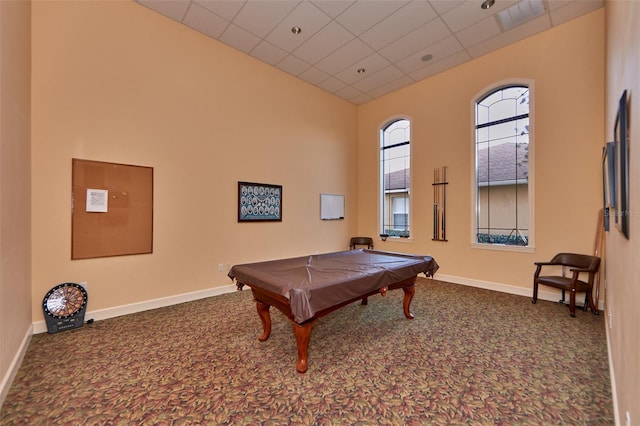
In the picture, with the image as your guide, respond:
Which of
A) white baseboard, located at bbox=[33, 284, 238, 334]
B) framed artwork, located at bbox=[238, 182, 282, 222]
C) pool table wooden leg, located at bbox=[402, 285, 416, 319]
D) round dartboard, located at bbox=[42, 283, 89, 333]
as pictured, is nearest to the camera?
round dartboard, located at bbox=[42, 283, 89, 333]

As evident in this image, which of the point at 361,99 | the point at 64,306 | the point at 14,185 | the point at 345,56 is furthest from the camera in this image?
the point at 361,99

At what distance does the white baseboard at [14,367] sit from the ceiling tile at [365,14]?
4.96 m

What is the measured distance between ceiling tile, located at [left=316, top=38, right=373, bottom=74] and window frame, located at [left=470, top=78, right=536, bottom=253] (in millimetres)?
2130

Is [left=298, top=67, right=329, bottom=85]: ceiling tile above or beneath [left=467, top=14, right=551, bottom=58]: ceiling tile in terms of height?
above

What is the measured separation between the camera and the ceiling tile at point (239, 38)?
3.96 meters

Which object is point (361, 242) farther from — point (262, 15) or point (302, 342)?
point (262, 15)

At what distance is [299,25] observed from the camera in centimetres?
386

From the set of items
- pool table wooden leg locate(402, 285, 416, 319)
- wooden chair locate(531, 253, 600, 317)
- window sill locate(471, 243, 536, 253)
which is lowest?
pool table wooden leg locate(402, 285, 416, 319)

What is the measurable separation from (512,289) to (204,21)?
6.11 metres

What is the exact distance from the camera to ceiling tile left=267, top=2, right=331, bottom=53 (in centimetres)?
359

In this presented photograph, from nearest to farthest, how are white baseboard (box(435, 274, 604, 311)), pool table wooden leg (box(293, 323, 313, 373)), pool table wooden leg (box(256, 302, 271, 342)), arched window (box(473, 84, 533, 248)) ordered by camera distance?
pool table wooden leg (box(293, 323, 313, 373)), pool table wooden leg (box(256, 302, 271, 342)), white baseboard (box(435, 274, 604, 311)), arched window (box(473, 84, 533, 248))

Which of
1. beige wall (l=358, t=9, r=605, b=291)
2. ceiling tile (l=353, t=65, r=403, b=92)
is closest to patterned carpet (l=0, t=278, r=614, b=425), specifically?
beige wall (l=358, t=9, r=605, b=291)

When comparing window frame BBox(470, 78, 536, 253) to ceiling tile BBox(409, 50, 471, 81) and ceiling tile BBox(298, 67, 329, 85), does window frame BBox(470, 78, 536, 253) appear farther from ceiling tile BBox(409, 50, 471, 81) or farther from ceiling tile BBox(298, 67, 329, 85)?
ceiling tile BBox(298, 67, 329, 85)

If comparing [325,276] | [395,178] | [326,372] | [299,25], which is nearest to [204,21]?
[299,25]
